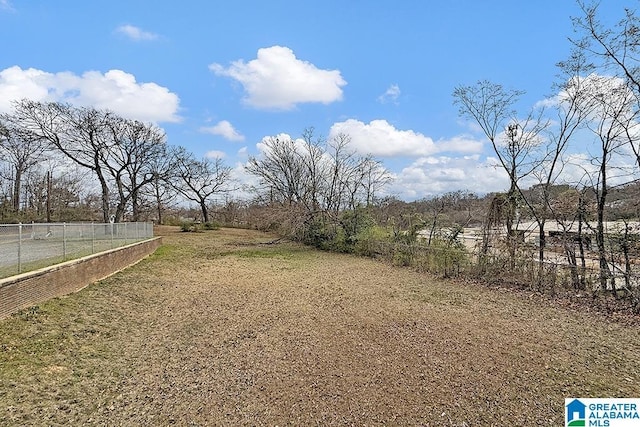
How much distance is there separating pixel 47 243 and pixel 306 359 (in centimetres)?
538

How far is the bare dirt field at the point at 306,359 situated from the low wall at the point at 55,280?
229 millimetres

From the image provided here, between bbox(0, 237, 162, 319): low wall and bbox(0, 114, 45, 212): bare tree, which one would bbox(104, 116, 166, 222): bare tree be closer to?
bbox(0, 114, 45, 212): bare tree

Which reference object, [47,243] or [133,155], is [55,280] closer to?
[47,243]

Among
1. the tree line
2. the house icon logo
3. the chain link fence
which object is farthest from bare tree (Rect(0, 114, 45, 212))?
the house icon logo

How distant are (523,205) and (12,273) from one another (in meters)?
9.58

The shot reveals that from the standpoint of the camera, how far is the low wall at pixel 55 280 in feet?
14.8

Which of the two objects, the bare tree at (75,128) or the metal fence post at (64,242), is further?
the bare tree at (75,128)

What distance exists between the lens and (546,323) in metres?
5.11

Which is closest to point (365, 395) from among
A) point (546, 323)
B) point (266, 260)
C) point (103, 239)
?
point (546, 323)

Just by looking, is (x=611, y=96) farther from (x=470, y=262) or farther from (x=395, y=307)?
(x=395, y=307)

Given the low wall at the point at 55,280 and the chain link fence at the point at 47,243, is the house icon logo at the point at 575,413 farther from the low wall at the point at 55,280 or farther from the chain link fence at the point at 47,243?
the chain link fence at the point at 47,243

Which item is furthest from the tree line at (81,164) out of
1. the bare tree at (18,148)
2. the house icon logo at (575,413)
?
the house icon logo at (575,413)

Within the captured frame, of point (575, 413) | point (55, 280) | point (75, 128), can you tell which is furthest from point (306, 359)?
point (75, 128)

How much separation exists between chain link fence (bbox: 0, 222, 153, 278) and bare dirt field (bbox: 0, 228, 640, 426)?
769 millimetres
